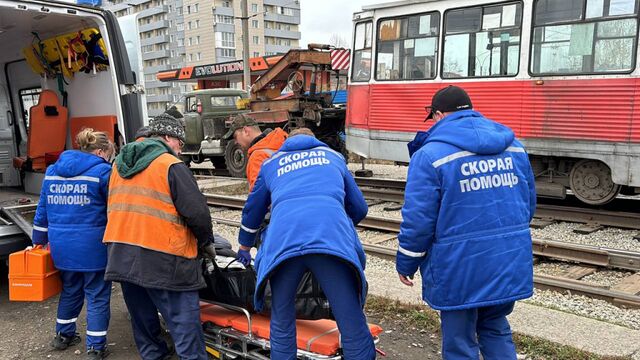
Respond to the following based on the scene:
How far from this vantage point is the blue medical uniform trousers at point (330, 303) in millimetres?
2824

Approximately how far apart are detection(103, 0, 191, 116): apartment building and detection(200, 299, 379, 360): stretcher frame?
238 ft

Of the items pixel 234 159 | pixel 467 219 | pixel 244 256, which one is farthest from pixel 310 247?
pixel 234 159

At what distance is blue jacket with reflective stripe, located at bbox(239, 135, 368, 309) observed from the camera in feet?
9.03

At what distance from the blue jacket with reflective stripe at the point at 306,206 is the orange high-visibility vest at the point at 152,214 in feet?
1.62

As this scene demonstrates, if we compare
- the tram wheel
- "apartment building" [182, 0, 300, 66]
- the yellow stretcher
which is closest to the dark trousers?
the yellow stretcher

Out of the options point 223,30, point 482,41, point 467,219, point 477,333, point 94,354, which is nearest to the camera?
point 467,219

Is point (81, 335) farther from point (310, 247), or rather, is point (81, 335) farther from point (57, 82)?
point (57, 82)

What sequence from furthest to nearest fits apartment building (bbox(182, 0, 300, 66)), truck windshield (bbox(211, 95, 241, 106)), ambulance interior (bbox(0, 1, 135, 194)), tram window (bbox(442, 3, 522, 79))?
1. apartment building (bbox(182, 0, 300, 66))
2. truck windshield (bbox(211, 95, 241, 106))
3. tram window (bbox(442, 3, 522, 79))
4. ambulance interior (bbox(0, 1, 135, 194))

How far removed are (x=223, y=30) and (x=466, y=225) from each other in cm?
7343

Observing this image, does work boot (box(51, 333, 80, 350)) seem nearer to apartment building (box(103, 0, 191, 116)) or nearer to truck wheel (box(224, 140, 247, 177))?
truck wheel (box(224, 140, 247, 177))

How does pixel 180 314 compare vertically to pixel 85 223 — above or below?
below

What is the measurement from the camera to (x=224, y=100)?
1570 cm

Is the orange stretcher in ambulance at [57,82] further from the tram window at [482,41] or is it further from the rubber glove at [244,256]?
the tram window at [482,41]

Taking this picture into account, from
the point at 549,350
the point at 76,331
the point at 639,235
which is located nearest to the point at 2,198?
the point at 76,331
